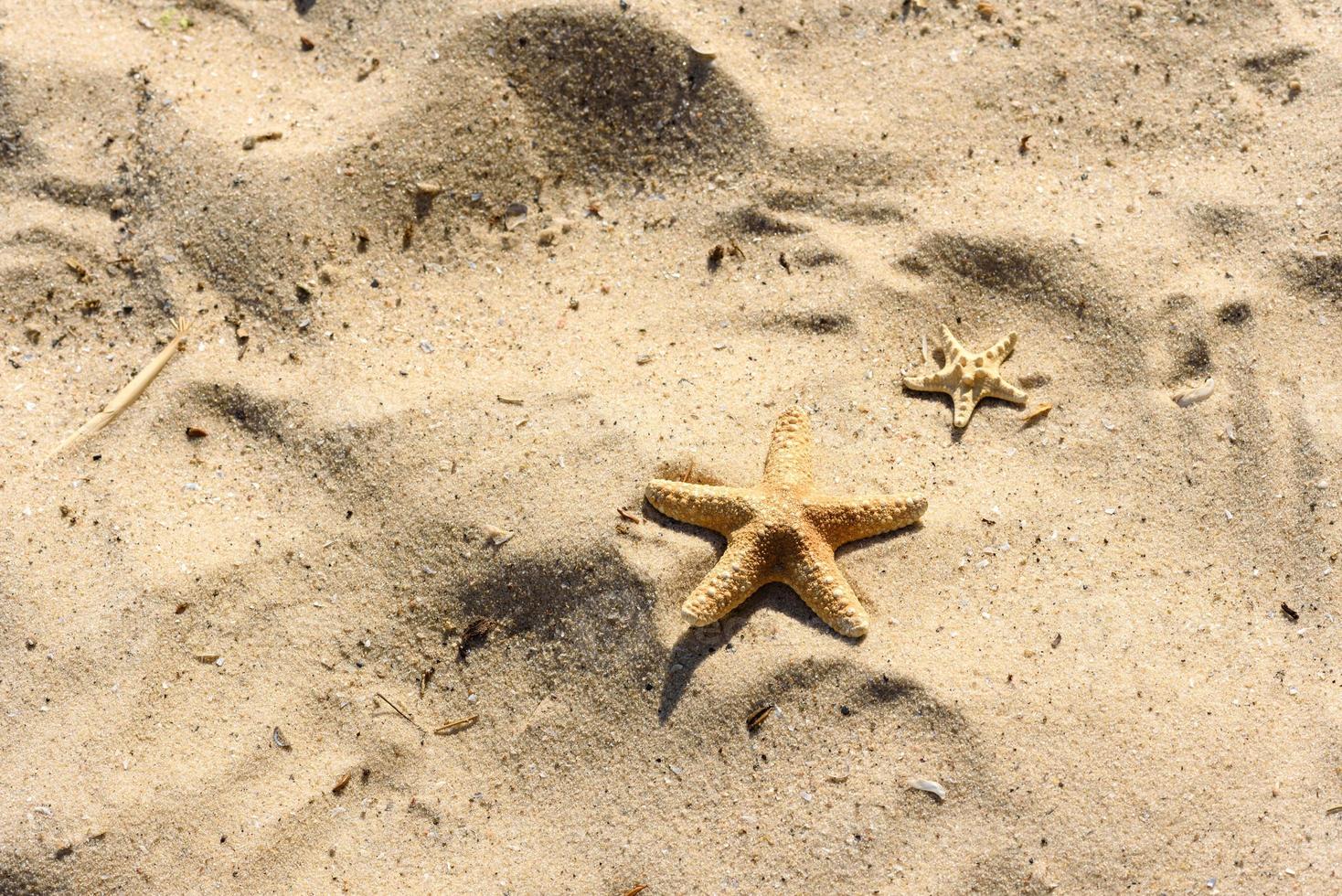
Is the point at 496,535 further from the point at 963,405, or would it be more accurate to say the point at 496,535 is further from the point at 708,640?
the point at 963,405

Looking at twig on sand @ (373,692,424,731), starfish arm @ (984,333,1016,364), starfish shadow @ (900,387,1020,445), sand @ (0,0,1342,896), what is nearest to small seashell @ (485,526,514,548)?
sand @ (0,0,1342,896)

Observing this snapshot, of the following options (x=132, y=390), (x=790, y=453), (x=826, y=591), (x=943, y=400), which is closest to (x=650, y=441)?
(x=790, y=453)

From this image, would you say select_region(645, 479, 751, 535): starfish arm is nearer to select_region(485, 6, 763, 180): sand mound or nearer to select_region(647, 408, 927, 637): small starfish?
select_region(647, 408, 927, 637): small starfish

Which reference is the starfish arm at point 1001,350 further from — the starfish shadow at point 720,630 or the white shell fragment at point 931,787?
the white shell fragment at point 931,787

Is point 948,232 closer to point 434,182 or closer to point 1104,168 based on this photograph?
point 1104,168

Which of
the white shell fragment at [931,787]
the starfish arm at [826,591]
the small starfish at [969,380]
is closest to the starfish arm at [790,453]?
the starfish arm at [826,591]

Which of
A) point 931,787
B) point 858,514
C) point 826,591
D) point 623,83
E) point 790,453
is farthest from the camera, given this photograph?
point 623,83

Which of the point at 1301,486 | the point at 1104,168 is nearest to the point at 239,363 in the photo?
the point at 1104,168
